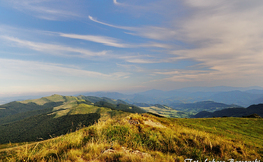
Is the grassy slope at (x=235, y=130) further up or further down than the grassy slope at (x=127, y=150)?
further down

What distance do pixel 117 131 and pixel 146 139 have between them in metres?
2.36

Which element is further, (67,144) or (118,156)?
(67,144)

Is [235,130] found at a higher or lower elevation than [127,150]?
lower

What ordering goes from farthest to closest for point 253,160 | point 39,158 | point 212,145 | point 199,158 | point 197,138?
1. point 197,138
2. point 212,145
3. point 253,160
4. point 199,158
5. point 39,158

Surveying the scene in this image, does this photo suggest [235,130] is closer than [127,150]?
No

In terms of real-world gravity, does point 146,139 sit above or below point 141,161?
below

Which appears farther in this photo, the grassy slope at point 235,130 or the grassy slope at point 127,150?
the grassy slope at point 235,130

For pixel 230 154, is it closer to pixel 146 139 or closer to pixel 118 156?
pixel 146 139

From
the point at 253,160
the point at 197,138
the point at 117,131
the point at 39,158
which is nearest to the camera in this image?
the point at 39,158

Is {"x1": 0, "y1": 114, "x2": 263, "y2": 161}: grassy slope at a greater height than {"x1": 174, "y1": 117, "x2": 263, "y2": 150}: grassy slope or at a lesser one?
greater

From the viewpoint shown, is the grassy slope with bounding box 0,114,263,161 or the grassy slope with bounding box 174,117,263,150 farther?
the grassy slope with bounding box 174,117,263,150

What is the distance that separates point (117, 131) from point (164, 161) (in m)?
4.81

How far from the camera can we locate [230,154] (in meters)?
6.37

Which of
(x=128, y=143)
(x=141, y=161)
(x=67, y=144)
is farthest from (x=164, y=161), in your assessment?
(x=67, y=144)
